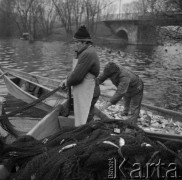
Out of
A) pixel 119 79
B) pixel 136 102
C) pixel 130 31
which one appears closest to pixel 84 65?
pixel 119 79

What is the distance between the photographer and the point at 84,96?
532 centimetres

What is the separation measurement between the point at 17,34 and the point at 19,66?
44641 mm

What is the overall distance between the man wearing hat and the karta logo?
2290 millimetres

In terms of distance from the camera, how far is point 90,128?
13.4 ft

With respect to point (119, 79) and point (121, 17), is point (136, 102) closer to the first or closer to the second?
point (119, 79)

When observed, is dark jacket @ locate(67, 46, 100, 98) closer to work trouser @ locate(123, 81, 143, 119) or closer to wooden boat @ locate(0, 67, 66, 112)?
work trouser @ locate(123, 81, 143, 119)

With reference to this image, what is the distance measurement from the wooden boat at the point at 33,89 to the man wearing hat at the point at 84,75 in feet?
7.90

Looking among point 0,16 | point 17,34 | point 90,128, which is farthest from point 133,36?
point 90,128

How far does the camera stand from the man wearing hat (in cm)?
506

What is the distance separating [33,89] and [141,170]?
26.1 ft

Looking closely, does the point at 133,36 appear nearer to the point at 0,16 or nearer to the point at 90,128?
the point at 0,16

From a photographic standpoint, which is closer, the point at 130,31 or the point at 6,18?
the point at 130,31

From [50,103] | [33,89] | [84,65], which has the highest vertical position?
[84,65]

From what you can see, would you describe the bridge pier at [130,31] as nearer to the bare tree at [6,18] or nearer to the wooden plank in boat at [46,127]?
the bare tree at [6,18]
